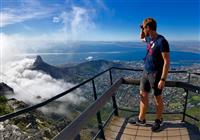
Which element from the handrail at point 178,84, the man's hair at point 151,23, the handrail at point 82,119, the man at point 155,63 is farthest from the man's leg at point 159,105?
the man's hair at point 151,23

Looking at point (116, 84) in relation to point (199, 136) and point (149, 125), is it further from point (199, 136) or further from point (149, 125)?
point (199, 136)

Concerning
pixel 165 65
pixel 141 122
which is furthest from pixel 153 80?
pixel 141 122

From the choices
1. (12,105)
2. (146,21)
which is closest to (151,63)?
(146,21)

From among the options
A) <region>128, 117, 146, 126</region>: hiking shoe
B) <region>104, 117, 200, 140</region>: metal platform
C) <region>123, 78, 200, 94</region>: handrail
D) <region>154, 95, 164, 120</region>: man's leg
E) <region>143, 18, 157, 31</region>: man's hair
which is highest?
<region>143, 18, 157, 31</region>: man's hair

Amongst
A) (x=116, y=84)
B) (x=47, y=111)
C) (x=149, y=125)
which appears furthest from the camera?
(x=47, y=111)

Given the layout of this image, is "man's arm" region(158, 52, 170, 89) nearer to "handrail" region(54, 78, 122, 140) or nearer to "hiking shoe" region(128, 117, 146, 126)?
"handrail" region(54, 78, 122, 140)

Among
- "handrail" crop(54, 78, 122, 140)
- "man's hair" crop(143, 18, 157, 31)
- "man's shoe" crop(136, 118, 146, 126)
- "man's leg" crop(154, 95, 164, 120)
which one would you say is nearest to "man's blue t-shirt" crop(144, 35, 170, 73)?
"man's hair" crop(143, 18, 157, 31)
